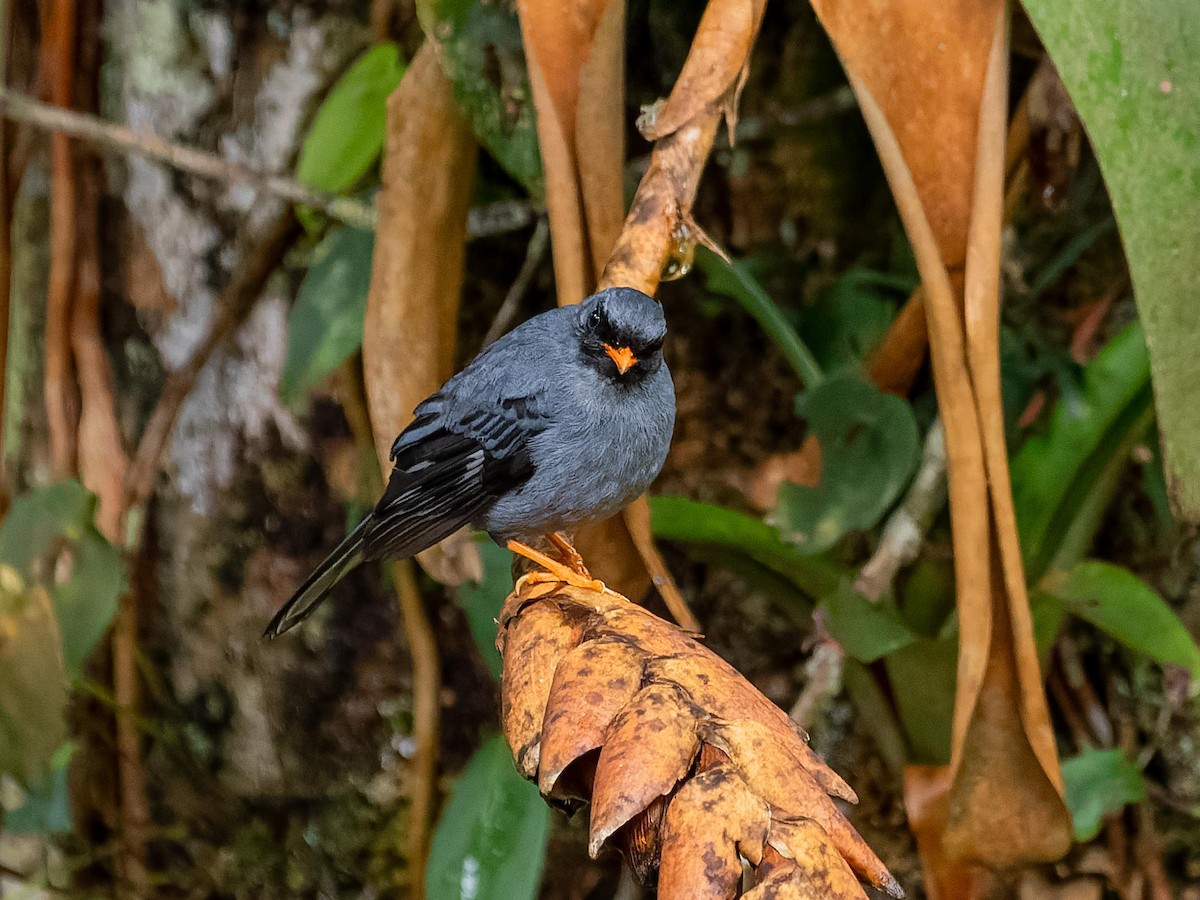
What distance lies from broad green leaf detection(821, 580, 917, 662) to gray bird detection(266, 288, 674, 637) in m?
0.35

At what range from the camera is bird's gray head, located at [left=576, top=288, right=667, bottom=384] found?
1.47 m

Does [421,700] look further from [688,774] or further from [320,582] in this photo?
[688,774]

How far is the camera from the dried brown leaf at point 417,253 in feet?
5.33

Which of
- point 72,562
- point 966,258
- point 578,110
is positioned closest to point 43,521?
point 72,562

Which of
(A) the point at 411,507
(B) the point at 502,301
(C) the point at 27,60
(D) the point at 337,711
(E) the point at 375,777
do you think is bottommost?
(E) the point at 375,777

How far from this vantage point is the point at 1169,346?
1.24 metres

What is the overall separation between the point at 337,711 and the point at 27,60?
1.55 m

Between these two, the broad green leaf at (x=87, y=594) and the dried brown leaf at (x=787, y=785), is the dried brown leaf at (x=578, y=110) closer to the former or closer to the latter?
the dried brown leaf at (x=787, y=785)

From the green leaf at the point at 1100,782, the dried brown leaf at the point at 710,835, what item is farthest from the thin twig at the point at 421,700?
the dried brown leaf at the point at 710,835

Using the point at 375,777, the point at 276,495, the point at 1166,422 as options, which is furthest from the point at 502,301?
the point at 1166,422

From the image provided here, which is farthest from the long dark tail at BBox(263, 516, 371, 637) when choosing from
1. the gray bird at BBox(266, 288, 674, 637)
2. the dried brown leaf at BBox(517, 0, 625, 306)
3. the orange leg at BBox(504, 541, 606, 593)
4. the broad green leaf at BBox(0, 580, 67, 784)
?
the dried brown leaf at BBox(517, 0, 625, 306)

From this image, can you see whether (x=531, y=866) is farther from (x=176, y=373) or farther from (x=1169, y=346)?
(x=176, y=373)

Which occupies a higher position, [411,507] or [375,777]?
[411,507]

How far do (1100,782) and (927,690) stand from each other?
14.1 inches
